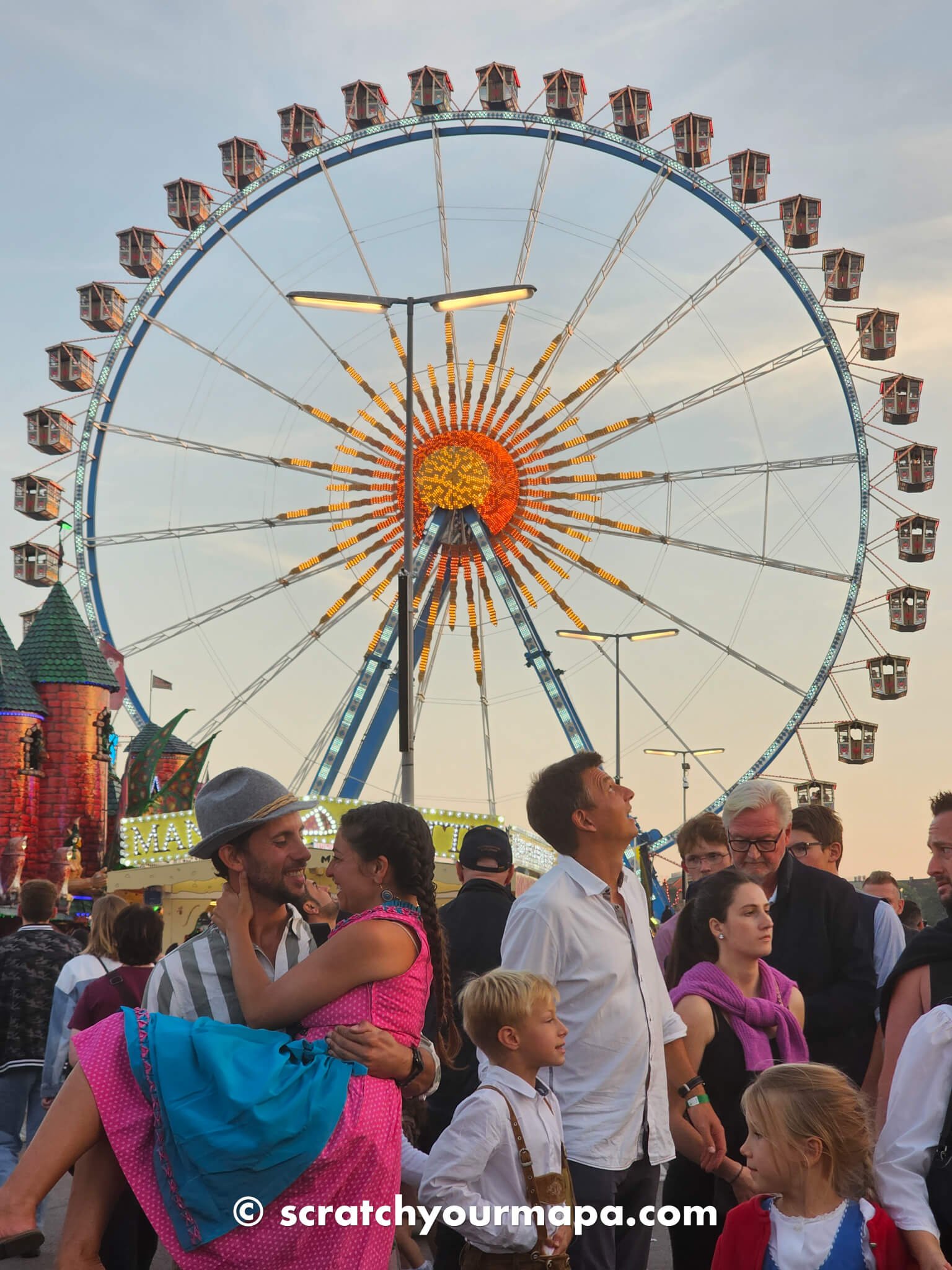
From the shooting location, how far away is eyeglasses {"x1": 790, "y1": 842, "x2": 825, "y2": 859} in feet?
22.9

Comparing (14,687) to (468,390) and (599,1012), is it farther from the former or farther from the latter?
(599,1012)

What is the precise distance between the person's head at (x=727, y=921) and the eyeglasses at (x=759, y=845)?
22.0 inches

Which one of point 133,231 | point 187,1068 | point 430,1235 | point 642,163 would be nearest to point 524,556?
point 642,163

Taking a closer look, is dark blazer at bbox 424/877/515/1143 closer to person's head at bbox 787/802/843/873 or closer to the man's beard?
person's head at bbox 787/802/843/873

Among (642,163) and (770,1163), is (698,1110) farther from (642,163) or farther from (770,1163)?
(642,163)

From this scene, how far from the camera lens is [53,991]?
7086 millimetres

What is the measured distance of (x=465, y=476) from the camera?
24625 mm

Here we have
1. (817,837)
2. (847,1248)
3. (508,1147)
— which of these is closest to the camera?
(847,1248)

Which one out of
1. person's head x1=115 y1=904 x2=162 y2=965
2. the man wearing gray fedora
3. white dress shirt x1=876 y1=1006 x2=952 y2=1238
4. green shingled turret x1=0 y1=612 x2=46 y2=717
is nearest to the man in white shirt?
the man wearing gray fedora

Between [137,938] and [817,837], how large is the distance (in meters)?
3.07

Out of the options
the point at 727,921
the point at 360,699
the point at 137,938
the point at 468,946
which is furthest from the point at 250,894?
the point at 360,699

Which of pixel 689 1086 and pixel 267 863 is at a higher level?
pixel 267 863

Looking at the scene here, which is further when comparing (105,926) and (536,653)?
(536,653)

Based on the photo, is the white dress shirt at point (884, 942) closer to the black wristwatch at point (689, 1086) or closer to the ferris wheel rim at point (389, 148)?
the black wristwatch at point (689, 1086)
